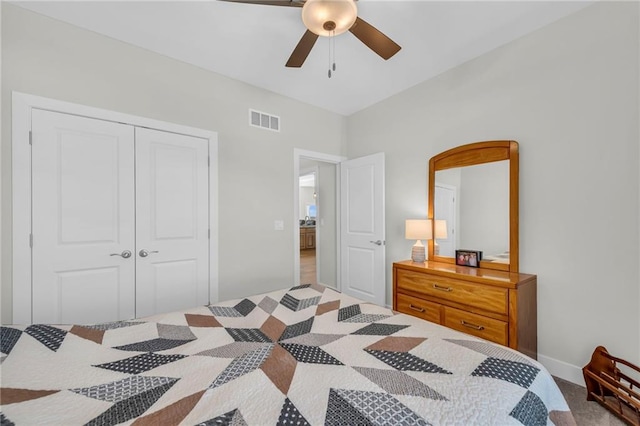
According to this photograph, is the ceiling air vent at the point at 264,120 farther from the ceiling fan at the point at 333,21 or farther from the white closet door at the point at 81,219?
the ceiling fan at the point at 333,21

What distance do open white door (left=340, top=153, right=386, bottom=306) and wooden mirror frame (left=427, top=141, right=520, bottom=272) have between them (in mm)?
686

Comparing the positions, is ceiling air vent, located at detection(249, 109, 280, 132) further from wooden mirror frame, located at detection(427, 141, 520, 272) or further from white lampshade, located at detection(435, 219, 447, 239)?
white lampshade, located at detection(435, 219, 447, 239)

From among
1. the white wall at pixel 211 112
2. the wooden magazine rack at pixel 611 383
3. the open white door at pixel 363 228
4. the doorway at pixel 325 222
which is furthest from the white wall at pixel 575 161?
the doorway at pixel 325 222

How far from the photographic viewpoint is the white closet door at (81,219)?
207 cm

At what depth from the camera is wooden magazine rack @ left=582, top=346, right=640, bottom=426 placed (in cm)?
167

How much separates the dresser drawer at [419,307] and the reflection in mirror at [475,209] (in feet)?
1.96

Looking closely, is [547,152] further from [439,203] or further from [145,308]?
[145,308]

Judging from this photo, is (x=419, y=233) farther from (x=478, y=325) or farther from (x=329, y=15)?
(x=329, y=15)

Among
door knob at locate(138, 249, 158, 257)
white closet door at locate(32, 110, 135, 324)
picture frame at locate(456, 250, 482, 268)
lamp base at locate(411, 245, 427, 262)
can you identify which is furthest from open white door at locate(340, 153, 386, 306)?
white closet door at locate(32, 110, 135, 324)

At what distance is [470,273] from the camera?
7.72 feet

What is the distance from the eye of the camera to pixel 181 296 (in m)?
2.68

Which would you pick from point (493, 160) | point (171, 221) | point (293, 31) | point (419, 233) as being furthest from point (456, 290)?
point (171, 221)

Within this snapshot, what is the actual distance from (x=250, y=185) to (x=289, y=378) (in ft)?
7.96

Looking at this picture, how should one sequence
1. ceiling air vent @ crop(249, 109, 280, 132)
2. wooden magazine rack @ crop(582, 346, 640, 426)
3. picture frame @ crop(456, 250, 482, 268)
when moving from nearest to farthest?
wooden magazine rack @ crop(582, 346, 640, 426), picture frame @ crop(456, 250, 482, 268), ceiling air vent @ crop(249, 109, 280, 132)
